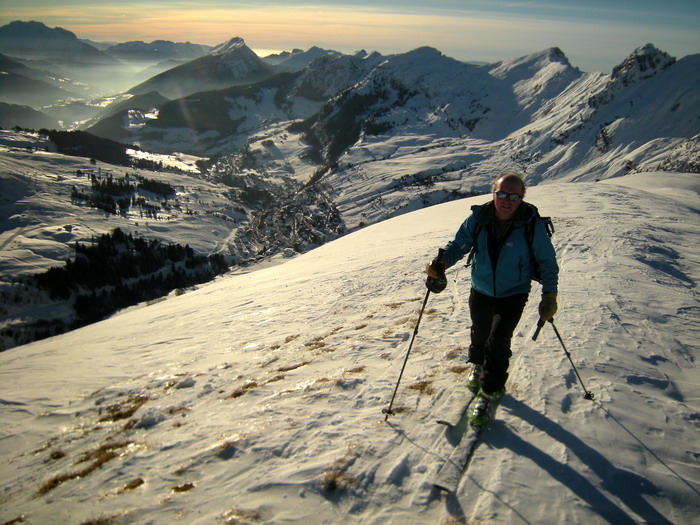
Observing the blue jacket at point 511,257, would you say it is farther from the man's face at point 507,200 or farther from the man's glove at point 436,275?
the man's glove at point 436,275

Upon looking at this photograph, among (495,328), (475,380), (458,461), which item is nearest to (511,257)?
(495,328)

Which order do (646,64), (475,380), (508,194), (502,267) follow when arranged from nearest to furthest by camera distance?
1. (508,194)
2. (502,267)
3. (475,380)
4. (646,64)

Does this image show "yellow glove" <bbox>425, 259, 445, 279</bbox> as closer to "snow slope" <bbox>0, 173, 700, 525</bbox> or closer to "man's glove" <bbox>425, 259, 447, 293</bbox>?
"man's glove" <bbox>425, 259, 447, 293</bbox>

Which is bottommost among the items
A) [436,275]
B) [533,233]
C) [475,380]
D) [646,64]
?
[475,380]

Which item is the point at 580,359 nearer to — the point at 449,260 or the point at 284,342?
the point at 449,260

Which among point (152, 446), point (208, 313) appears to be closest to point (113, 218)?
point (208, 313)

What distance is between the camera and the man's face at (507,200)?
5559 mm

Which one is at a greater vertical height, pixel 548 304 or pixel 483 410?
pixel 548 304

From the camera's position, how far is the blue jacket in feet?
18.8

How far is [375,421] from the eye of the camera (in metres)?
6.57

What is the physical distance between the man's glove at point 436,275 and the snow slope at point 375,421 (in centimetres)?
212

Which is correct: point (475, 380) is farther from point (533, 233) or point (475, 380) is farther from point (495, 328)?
point (533, 233)

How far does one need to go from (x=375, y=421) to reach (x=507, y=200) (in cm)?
439

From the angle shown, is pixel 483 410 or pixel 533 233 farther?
pixel 483 410
